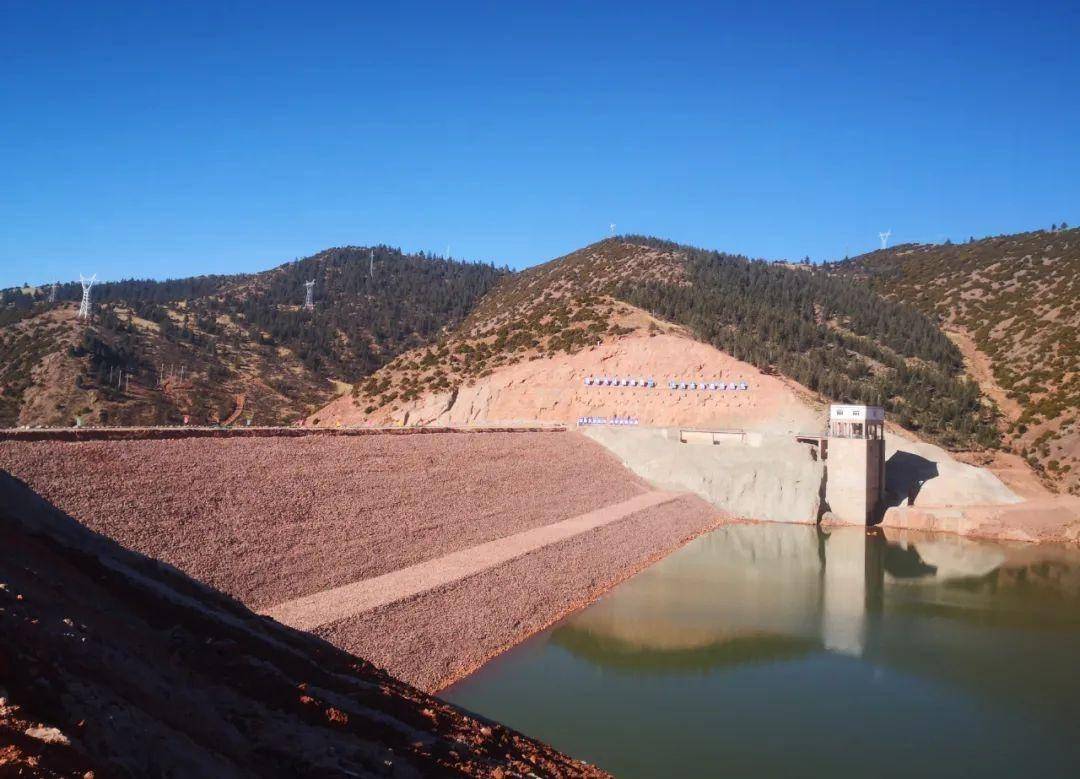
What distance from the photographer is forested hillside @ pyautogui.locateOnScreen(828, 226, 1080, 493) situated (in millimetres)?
46844

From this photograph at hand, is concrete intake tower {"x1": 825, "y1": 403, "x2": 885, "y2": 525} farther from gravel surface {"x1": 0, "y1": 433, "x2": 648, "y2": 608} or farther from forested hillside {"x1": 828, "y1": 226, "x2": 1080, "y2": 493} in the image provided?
gravel surface {"x1": 0, "y1": 433, "x2": 648, "y2": 608}

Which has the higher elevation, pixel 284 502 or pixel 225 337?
pixel 225 337

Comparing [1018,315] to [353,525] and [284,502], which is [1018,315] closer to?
[353,525]

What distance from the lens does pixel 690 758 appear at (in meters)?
13.0

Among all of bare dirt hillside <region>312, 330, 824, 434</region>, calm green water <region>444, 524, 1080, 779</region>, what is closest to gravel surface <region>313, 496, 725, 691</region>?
calm green water <region>444, 524, 1080, 779</region>

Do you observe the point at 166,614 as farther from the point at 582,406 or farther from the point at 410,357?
the point at 410,357

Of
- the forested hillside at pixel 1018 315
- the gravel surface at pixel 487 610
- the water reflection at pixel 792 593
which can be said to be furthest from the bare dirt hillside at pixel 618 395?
the gravel surface at pixel 487 610

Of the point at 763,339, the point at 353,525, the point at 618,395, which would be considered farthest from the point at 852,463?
the point at 353,525

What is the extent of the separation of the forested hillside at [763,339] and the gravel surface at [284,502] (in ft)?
75.8

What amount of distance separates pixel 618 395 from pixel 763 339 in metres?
12.8

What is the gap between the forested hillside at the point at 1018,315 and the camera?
1844 inches

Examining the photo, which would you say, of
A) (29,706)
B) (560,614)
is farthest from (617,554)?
(29,706)

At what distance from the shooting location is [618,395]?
45719 mm

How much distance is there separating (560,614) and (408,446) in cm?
881
